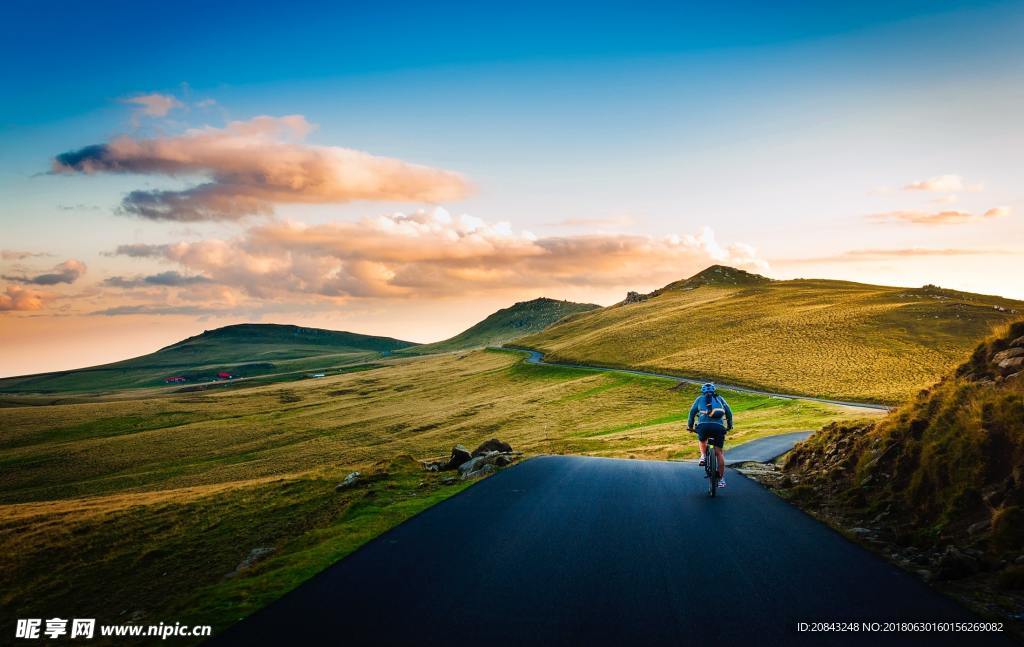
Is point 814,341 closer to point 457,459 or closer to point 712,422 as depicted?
point 457,459

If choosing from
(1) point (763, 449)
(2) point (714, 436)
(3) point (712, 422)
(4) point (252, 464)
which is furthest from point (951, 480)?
(4) point (252, 464)

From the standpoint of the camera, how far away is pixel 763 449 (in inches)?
1172

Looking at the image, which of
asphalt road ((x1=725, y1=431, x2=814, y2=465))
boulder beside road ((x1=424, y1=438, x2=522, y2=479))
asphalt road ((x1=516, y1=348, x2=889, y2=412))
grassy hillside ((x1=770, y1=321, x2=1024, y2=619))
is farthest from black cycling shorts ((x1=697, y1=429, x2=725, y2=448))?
asphalt road ((x1=516, y1=348, x2=889, y2=412))

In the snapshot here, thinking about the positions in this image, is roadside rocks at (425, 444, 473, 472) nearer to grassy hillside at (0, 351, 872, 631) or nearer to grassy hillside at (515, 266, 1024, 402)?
grassy hillside at (0, 351, 872, 631)

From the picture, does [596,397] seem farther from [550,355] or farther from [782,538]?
[782,538]

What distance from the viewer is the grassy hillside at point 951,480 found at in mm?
10391

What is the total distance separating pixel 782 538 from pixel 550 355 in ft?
372

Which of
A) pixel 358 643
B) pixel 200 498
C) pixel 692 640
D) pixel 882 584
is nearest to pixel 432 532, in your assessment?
pixel 358 643

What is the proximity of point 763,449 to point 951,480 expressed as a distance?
17.2m

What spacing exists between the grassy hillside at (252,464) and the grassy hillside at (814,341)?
1000cm

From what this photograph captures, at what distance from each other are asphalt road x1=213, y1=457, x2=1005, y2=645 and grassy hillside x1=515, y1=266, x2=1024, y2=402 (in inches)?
1695

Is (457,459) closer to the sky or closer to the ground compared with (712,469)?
closer to the ground

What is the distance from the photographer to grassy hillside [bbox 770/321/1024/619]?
34.1 feet

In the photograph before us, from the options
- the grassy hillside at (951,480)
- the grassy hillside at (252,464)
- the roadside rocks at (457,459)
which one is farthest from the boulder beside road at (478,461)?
the grassy hillside at (951,480)
